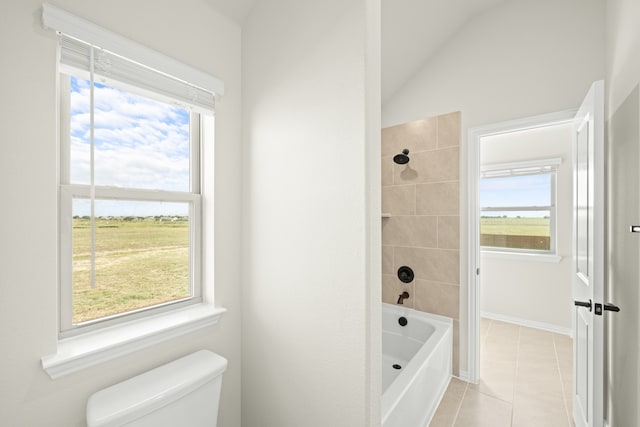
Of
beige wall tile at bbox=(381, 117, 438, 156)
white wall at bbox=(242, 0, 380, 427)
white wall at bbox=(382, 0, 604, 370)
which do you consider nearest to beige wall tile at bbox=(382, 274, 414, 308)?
white wall at bbox=(382, 0, 604, 370)

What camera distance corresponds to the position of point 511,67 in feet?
7.04

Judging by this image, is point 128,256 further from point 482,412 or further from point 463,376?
point 463,376

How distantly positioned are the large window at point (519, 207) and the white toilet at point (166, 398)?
13.2ft

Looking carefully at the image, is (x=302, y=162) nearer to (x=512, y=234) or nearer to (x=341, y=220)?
(x=341, y=220)

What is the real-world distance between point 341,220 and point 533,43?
7.24 ft

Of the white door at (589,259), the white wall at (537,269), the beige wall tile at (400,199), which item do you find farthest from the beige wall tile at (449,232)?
the white wall at (537,269)

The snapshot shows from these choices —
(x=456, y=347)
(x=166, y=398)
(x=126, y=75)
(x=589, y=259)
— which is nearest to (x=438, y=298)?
(x=456, y=347)

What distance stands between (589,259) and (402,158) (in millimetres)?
1526

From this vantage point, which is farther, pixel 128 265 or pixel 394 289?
pixel 394 289

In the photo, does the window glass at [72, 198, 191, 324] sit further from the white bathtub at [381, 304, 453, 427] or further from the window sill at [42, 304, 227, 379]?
the white bathtub at [381, 304, 453, 427]

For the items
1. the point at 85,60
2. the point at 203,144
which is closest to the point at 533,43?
the point at 203,144

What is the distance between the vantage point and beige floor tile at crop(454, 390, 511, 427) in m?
1.84

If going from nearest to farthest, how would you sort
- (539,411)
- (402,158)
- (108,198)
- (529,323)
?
(108,198), (539,411), (402,158), (529,323)

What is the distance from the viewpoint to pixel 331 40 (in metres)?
1.11
